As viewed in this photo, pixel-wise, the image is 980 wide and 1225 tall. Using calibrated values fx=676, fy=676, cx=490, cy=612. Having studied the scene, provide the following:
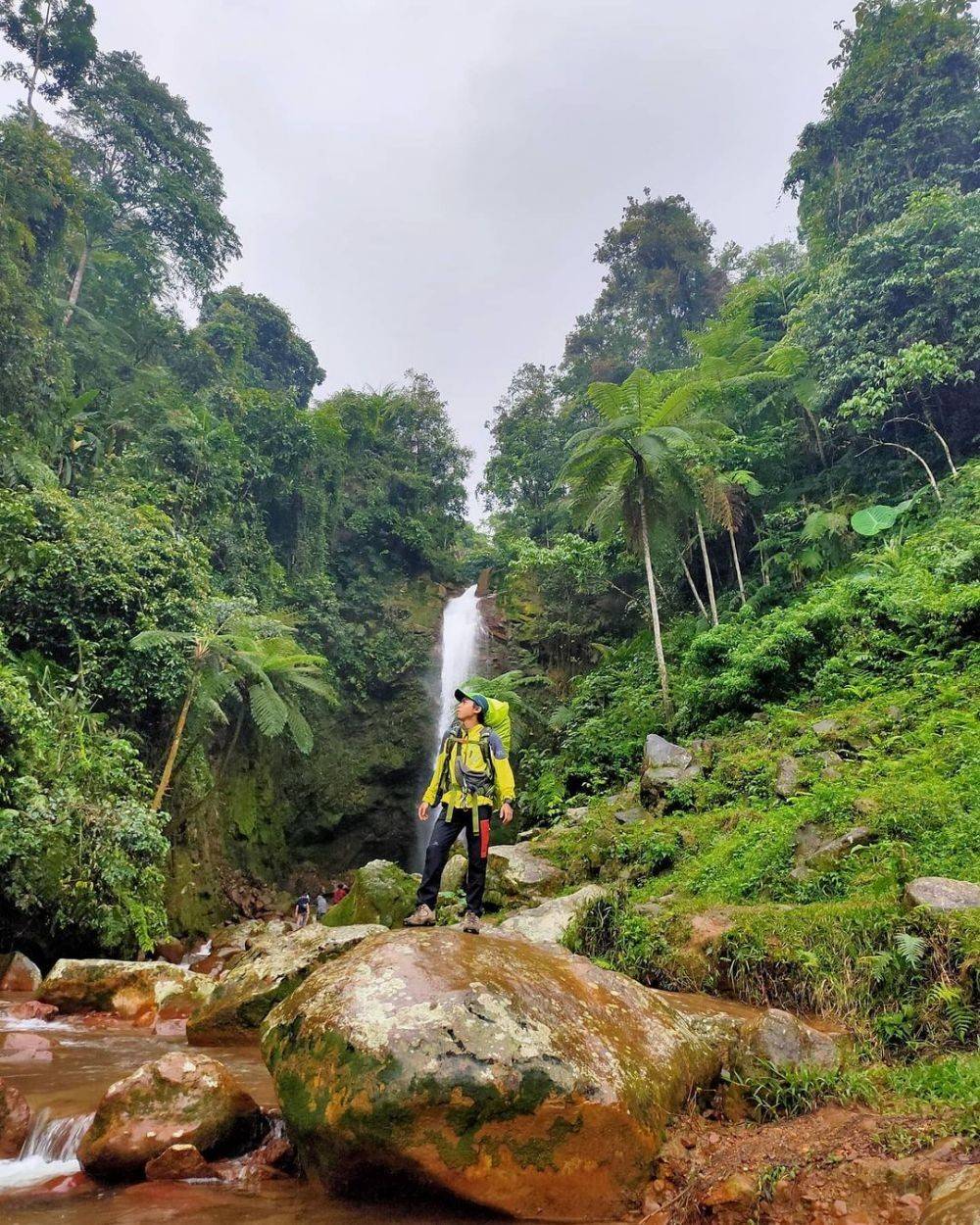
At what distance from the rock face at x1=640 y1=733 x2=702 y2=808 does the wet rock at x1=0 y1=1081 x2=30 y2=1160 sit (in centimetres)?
659

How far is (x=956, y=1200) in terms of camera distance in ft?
6.67

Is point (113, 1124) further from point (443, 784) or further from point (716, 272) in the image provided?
point (716, 272)

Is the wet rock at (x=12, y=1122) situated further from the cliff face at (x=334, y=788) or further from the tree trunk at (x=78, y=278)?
the tree trunk at (x=78, y=278)

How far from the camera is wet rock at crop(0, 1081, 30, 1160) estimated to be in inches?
141

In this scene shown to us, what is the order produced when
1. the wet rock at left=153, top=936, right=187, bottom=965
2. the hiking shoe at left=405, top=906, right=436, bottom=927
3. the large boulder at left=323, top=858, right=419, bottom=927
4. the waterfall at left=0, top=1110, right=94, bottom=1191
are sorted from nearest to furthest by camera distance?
1. the waterfall at left=0, top=1110, right=94, bottom=1191
2. the hiking shoe at left=405, top=906, right=436, bottom=927
3. the large boulder at left=323, top=858, right=419, bottom=927
4. the wet rock at left=153, top=936, right=187, bottom=965

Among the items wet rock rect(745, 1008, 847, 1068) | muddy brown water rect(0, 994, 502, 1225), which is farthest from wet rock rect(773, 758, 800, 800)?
muddy brown water rect(0, 994, 502, 1225)

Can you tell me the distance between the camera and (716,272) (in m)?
24.6

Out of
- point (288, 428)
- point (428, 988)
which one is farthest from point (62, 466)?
point (428, 988)

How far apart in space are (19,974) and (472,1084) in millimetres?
7133

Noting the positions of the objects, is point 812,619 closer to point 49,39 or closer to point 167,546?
point 167,546

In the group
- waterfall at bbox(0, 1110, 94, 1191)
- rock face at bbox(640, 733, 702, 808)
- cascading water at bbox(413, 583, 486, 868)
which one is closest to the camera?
waterfall at bbox(0, 1110, 94, 1191)

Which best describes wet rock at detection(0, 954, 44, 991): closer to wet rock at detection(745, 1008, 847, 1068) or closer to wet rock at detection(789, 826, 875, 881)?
wet rock at detection(745, 1008, 847, 1068)

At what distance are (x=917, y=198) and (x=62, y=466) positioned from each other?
1801 cm

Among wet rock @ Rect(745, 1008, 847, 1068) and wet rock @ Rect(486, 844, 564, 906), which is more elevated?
wet rock @ Rect(745, 1008, 847, 1068)
